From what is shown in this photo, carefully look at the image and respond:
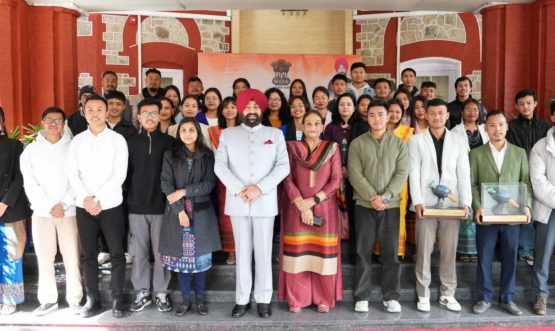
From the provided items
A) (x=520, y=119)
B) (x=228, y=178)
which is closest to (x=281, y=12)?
(x=520, y=119)

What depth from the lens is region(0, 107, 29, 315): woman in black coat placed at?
153 inches

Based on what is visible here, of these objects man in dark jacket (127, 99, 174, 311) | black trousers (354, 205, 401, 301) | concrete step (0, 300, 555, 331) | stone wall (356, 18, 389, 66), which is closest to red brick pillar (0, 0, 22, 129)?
man in dark jacket (127, 99, 174, 311)

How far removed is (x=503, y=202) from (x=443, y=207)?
47 centimetres

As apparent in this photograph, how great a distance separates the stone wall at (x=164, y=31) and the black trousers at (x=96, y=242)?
599 cm

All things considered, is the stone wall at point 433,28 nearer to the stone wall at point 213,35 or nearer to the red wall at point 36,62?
the stone wall at point 213,35

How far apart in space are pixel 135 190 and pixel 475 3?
163 inches

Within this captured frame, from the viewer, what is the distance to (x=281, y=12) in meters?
10.1

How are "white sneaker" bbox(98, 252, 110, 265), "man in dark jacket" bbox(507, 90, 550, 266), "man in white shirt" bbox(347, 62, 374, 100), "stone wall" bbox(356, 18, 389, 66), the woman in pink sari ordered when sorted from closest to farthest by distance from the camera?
1. the woman in pink sari
2. "man in dark jacket" bbox(507, 90, 550, 266)
3. "white sneaker" bbox(98, 252, 110, 265)
4. "man in white shirt" bbox(347, 62, 374, 100)
5. "stone wall" bbox(356, 18, 389, 66)

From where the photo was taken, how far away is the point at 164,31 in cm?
912

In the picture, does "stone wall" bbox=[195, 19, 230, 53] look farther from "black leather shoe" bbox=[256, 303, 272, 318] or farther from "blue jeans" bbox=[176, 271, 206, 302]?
"black leather shoe" bbox=[256, 303, 272, 318]

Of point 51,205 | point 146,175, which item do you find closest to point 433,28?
point 146,175

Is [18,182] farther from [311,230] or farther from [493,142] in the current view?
[493,142]

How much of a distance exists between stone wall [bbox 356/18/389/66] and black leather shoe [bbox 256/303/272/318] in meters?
6.58

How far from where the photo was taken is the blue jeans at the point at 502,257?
3904mm
